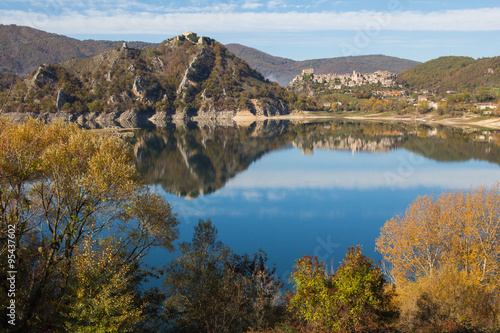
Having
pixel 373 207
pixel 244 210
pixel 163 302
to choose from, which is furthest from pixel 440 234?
pixel 244 210

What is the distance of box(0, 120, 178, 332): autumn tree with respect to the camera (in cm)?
1184

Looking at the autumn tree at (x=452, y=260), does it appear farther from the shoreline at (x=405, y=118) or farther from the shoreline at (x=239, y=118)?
the shoreline at (x=239, y=118)

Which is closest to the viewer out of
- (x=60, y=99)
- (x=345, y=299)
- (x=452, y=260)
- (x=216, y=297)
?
(x=345, y=299)

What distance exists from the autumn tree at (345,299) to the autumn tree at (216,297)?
7.93 ft

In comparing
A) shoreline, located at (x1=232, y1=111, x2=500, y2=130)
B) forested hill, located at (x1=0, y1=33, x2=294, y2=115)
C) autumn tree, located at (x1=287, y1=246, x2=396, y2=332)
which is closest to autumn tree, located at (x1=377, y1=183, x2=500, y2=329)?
autumn tree, located at (x1=287, y1=246, x2=396, y2=332)

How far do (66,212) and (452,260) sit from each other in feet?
55.9

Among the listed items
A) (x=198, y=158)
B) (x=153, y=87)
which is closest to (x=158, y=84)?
(x=153, y=87)

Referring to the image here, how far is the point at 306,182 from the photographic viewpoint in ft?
149

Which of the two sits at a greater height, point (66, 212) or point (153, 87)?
point (153, 87)

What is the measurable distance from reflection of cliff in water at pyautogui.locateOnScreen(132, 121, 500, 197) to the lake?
175mm

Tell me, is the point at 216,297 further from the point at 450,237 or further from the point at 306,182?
the point at 306,182

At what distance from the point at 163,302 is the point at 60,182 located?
6.55 metres

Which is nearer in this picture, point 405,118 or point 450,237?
point 450,237

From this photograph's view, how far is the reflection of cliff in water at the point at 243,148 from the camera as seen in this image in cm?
4803
